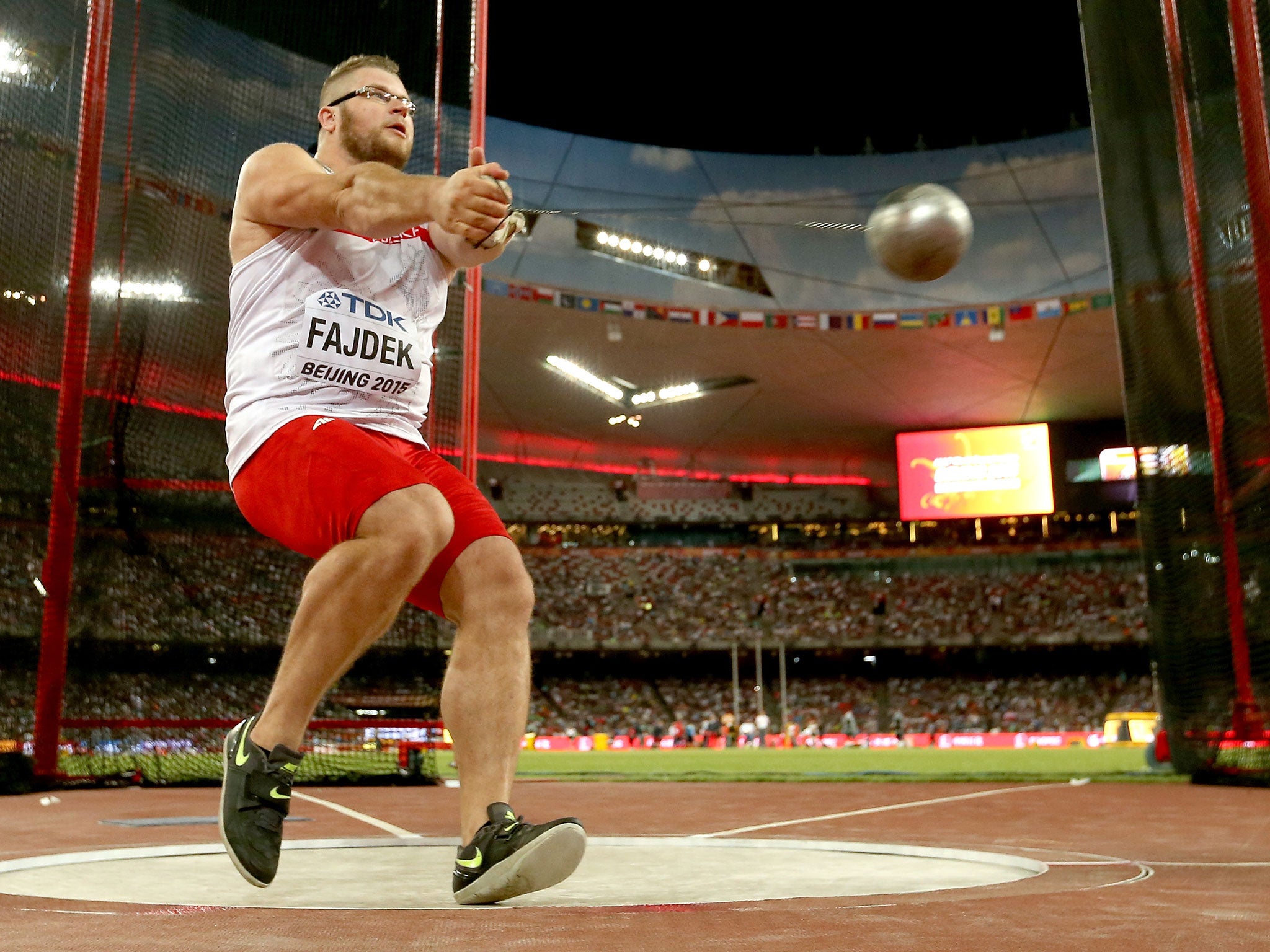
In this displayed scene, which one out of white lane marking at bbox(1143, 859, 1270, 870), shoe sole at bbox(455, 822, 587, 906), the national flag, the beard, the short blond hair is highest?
the national flag

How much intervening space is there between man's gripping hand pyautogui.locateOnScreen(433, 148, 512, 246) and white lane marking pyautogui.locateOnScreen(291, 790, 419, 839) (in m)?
1.97

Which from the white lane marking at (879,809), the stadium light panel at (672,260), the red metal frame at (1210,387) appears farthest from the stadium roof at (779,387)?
the white lane marking at (879,809)

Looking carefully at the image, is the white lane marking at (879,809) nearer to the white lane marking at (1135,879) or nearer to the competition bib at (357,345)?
the white lane marking at (1135,879)

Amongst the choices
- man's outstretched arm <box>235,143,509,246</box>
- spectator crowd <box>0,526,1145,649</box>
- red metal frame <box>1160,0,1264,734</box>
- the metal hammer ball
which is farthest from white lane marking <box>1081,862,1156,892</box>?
spectator crowd <box>0,526,1145,649</box>

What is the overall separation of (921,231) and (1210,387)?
5.00 meters

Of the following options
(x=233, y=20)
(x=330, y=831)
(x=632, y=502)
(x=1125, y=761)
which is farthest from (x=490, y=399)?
(x=330, y=831)

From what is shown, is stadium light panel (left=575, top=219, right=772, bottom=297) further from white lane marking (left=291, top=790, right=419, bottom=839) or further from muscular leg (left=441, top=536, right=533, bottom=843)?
muscular leg (left=441, top=536, right=533, bottom=843)

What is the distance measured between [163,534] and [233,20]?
11.0 feet

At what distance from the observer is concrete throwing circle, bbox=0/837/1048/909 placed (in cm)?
264

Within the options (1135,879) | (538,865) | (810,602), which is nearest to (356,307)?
(538,865)

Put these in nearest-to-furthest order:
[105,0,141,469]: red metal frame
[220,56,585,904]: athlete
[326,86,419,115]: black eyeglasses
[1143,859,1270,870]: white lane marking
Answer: [220,56,585,904]: athlete, [326,86,419,115]: black eyeglasses, [1143,859,1270,870]: white lane marking, [105,0,141,469]: red metal frame

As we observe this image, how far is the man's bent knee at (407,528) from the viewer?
8.13 feet

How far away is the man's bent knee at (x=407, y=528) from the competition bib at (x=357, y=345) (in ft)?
1.11

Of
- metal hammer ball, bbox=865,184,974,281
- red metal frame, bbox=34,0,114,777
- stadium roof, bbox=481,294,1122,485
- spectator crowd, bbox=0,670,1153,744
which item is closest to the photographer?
metal hammer ball, bbox=865,184,974,281
